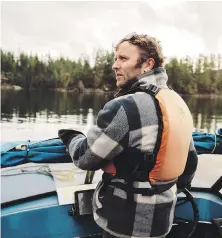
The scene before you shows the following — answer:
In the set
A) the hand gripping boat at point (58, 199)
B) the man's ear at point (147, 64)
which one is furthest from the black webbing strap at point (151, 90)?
the hand gripping boat at point (58, 199)

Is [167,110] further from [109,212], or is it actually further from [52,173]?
[52,173]

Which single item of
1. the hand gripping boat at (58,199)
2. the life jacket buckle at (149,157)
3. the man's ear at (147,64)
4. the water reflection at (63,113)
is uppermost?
the man's ear at (147,64)

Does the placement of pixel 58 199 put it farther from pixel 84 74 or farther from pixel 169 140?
pixel 84 74

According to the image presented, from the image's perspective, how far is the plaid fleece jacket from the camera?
5.23ft

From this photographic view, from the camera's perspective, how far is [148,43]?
5.94ft

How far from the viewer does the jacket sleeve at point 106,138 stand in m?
1.58

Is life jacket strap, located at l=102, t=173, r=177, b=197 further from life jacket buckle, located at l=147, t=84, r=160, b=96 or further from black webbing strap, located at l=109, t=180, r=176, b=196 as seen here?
life jacket buckle, located at l=147, t=84, r=160, b=96

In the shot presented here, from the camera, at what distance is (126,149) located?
162 cm

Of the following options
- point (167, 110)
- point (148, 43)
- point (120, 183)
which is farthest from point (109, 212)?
point (148, 43)

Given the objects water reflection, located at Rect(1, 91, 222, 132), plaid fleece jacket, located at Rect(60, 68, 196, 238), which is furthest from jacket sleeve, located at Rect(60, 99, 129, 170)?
water reflection, located at Rect(1, 91, 222, 132)

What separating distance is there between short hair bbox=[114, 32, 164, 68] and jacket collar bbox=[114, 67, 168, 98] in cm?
6

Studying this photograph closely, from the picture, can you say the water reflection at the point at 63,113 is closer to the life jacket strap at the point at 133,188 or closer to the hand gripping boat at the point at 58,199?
the hand gripping boat at the point at 58,199

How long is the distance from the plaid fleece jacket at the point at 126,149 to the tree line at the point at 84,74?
93129 millimetres

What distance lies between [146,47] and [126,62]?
14 cm
